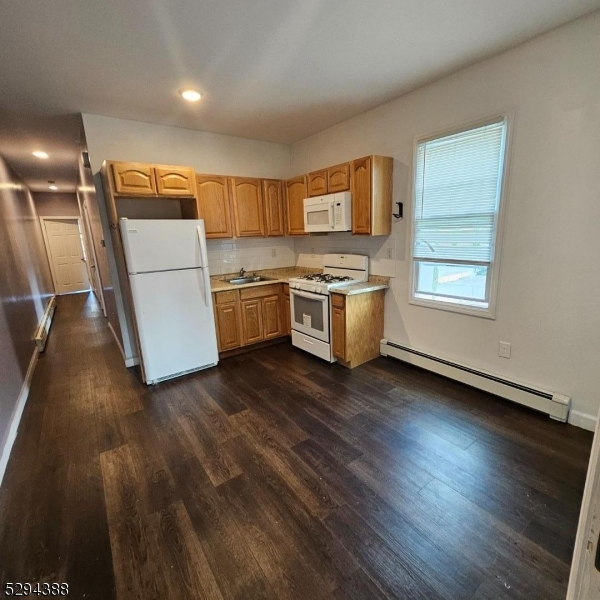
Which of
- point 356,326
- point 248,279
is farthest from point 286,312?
point 356,326

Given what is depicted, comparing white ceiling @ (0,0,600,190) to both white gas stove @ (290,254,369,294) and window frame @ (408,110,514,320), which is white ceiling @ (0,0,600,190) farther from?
white gas stove @ (290,254,369,294)

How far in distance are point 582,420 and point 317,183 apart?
10.5 ft

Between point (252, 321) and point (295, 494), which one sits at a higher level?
point (252, 321)

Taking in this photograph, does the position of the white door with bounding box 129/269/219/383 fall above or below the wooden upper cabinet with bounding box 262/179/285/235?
below

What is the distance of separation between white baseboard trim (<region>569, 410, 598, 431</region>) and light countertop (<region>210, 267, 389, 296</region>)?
1.83 metres

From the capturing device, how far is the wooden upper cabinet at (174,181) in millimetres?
3045

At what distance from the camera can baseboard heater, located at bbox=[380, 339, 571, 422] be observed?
88.7 inches

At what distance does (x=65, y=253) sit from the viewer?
8.27 metres

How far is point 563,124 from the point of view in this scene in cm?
203

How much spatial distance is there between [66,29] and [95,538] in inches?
111

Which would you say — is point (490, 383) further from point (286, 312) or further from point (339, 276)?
point (286, 312)

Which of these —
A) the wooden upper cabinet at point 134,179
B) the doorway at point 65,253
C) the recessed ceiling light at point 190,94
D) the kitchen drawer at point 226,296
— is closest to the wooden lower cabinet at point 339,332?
the kitchen drawer at point 226,296

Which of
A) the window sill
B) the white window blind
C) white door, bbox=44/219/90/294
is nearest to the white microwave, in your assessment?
the white window blind

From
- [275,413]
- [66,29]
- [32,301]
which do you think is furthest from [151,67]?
[32,301]
